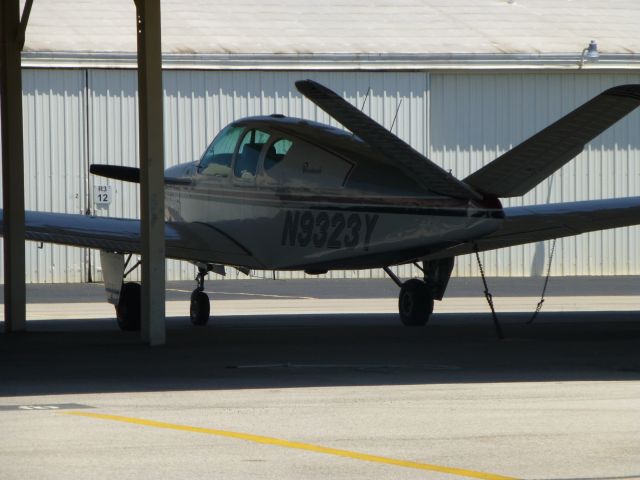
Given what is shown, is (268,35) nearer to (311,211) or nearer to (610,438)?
(311,211)

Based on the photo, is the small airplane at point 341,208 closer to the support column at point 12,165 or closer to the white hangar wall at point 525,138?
the support column at point 12,165

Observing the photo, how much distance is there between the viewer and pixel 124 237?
1734 centimetres

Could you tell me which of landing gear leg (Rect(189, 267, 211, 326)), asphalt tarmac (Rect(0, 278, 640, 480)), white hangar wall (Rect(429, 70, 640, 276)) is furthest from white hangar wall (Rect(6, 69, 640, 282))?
asphalt tarmac (Rect(0, 278, 640, 480))

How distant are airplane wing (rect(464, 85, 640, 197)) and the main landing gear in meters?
3.52

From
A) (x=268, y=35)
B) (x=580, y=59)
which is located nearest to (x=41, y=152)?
(x=268, y=35)

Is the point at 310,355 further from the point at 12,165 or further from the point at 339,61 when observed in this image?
the point at 339,61

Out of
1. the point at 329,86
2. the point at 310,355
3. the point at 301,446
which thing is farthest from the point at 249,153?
the point at 329,86

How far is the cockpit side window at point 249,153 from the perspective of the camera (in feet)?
57.5

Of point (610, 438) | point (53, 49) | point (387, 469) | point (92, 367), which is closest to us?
point (387, 469)

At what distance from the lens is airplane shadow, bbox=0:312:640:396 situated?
11.8 m

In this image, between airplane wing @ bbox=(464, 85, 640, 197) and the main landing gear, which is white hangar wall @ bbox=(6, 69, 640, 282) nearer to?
the main landing gear

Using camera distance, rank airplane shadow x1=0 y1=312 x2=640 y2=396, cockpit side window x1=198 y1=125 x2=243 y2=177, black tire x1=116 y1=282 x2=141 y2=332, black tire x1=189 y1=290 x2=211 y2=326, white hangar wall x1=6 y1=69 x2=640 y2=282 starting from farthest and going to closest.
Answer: white hangar wall x1=6 y1=69 x2=640 y2=282 < black tire x1=189 y1=290 x2=211 y2=326 < cockpit side window x1=198 y1=125 x2=243 y2=177 < black tire x1=116 y1=282 x2=141 y2=332 < airplane shadow x1=0 y1=312 x2=640 y2=396

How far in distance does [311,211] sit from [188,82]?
1646cm

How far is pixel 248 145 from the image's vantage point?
58.3 ft
